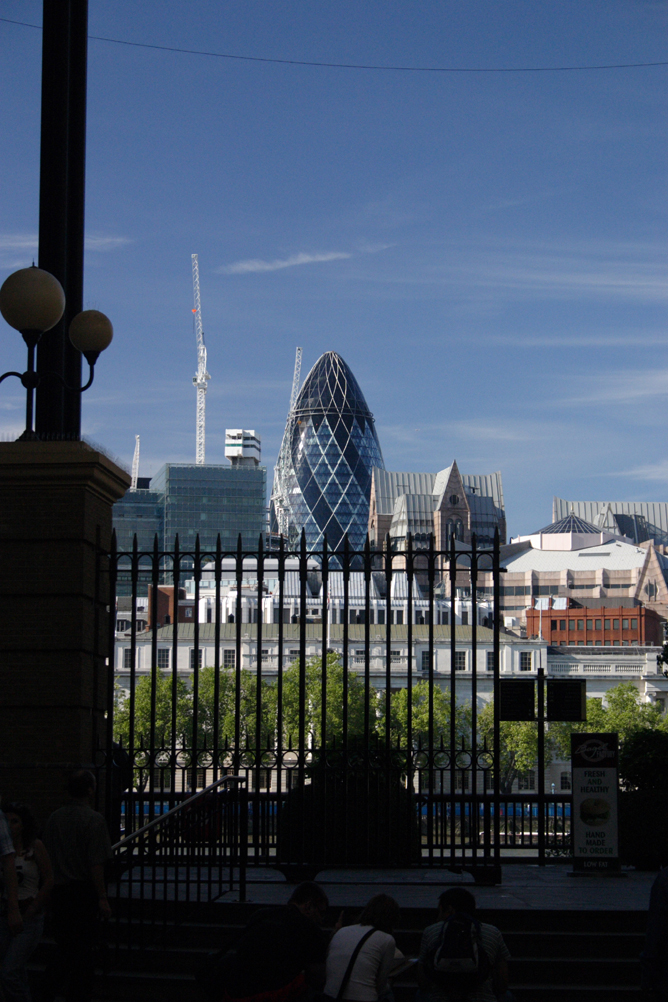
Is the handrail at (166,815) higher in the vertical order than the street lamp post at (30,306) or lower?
lower

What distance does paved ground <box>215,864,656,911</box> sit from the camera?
974 centimetres

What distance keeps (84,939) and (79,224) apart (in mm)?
7986

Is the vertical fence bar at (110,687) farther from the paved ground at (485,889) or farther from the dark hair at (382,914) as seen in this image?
the dark hair at (382,914)

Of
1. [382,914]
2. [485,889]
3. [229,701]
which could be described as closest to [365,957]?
[382,914]

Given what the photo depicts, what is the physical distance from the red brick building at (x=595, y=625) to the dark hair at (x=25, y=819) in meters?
124

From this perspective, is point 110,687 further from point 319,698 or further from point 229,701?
point 319,698

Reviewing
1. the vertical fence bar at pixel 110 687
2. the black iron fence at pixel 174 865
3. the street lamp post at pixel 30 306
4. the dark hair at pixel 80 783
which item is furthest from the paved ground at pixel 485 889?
the street lamp post at pixel 30 306

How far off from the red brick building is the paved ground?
386 feet

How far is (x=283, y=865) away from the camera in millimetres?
11328

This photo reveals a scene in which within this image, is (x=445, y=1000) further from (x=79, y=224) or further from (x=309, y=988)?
(x=79, y=224)

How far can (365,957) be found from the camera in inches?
259

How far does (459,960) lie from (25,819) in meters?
2.63

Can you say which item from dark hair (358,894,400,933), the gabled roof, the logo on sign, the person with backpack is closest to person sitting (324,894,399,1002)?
dark hair (358,894,400,933)

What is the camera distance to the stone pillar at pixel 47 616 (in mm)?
10117
